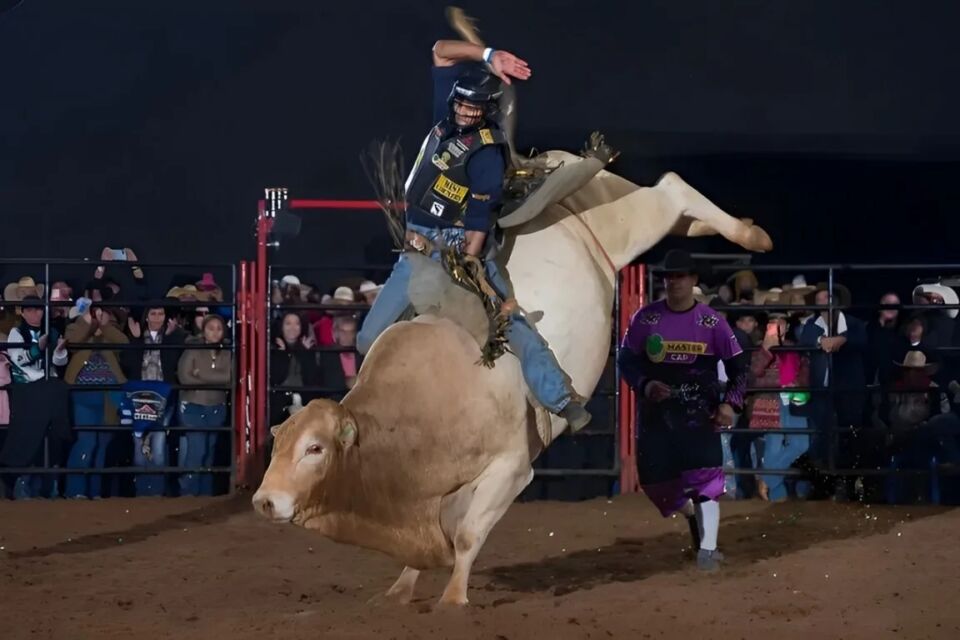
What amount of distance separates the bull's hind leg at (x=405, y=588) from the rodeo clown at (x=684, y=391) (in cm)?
160

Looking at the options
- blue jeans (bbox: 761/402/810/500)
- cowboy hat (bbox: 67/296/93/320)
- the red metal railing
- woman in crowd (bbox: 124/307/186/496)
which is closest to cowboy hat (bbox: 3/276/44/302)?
cowboy hat (bbox: 67/296/93/320)

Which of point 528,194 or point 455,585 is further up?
point 528,194

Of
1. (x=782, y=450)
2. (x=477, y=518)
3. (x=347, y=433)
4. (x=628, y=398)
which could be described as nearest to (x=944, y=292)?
(x=782, y=450)

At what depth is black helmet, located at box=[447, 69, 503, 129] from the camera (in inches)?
204

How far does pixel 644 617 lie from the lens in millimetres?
4852

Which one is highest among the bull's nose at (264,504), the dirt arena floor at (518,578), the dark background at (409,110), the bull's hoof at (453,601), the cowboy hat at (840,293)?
the dark background at (409,110)

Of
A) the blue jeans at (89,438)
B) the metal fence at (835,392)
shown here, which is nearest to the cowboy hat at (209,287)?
the blue jeans at (89,438)

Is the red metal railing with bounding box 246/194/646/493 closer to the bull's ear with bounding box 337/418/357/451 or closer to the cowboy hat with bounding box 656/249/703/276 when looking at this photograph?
the cowboy hat with bounding box 656/249/703/276

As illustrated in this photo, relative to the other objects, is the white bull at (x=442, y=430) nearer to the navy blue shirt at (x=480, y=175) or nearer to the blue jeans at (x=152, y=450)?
the navy blue shirt at (x=480, y=175)

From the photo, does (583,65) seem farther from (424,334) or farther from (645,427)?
(424,334)

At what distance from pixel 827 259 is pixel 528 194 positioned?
293 inches

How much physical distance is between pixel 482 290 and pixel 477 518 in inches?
37.1

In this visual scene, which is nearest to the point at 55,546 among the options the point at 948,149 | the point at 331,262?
the point at 331,262

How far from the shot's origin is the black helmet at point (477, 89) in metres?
5.18
